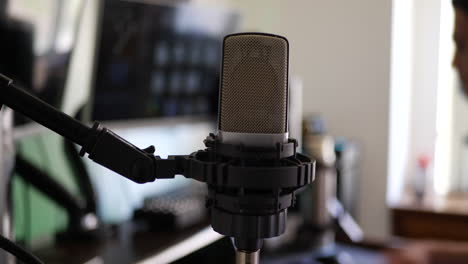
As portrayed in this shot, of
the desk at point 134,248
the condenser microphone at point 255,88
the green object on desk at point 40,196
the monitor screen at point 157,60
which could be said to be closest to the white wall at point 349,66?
the monitor screen at point 157,60

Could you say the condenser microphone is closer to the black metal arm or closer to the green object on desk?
the black metal arm

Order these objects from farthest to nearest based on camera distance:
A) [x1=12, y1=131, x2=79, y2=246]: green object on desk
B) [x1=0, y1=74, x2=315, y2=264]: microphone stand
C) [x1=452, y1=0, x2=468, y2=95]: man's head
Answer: [x1=12, y1=131, x2=79, y2=246]: green object on desk → [x1=452, y1=0, x2=468, y2=95]: man's head → [x1=0, y1=74, x2=315, y2=264]: microphone stand

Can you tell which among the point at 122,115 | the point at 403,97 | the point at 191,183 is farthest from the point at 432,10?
the point at 122,115

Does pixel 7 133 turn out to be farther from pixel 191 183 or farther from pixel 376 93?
pixel 376 93

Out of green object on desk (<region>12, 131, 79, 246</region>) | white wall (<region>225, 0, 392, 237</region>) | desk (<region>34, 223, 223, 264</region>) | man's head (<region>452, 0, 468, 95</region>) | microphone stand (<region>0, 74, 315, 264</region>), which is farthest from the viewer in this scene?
white wall (<region>225, 0, 392, 237</region>)

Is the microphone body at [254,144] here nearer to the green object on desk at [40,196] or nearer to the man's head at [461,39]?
the man's head at [461,39]

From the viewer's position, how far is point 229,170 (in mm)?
426

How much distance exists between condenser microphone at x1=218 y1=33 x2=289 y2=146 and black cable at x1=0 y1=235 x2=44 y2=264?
Result: 0.22 metres

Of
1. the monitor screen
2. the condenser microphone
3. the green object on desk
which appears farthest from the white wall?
the condenser microphone

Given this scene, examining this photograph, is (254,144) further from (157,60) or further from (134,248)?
(157,60)

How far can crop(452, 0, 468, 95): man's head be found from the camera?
28.5 inches

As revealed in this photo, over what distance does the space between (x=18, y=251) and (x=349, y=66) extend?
214cm

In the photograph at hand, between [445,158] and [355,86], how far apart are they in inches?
26.0

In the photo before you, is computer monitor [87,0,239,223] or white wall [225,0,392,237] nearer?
computer monitor [87,0,239,223]
